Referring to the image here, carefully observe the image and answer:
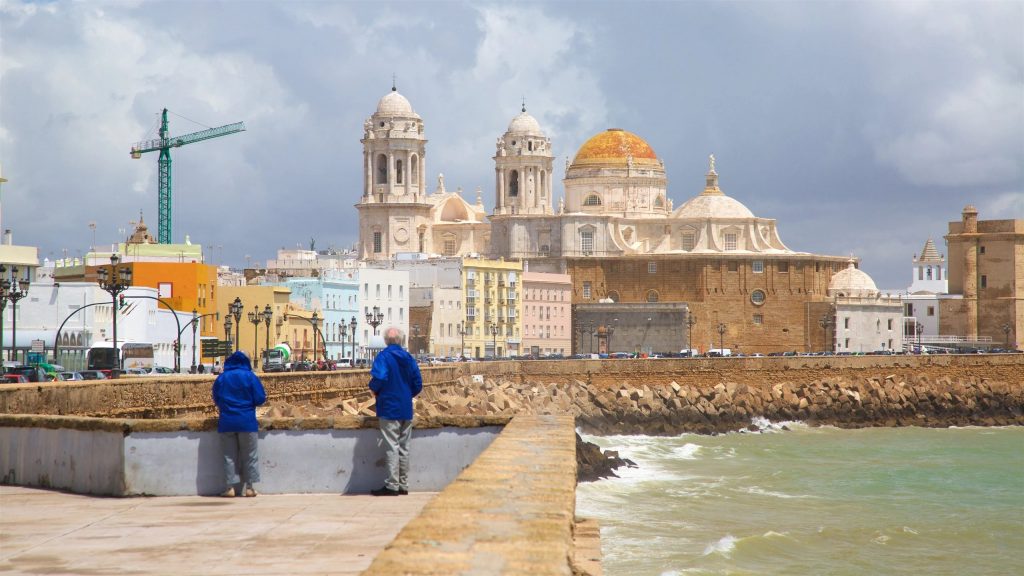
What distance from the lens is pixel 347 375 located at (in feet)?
103

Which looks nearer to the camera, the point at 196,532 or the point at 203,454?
the point at 196,532

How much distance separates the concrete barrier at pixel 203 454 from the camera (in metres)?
9.18

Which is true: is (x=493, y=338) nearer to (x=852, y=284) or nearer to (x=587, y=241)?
(x=587, y=241)

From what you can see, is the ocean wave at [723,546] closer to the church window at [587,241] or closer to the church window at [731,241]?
the church window at [587,241]

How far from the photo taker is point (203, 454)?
9.38 m

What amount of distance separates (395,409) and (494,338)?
243 feet

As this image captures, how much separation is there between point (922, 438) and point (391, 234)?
2131 inches

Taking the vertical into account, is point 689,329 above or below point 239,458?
above

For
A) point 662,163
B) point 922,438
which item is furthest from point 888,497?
point 662,163

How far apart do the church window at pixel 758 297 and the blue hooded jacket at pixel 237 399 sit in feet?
286

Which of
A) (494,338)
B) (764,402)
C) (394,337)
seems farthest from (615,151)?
(394,337)

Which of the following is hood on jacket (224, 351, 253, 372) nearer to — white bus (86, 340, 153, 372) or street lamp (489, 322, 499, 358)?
white bus (86, 340, 153, 372)

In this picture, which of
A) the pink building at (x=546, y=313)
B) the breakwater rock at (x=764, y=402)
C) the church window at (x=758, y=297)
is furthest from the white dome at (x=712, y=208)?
the breakwater rock at (x=764, y=402)

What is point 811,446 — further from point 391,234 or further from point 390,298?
point 391,234
